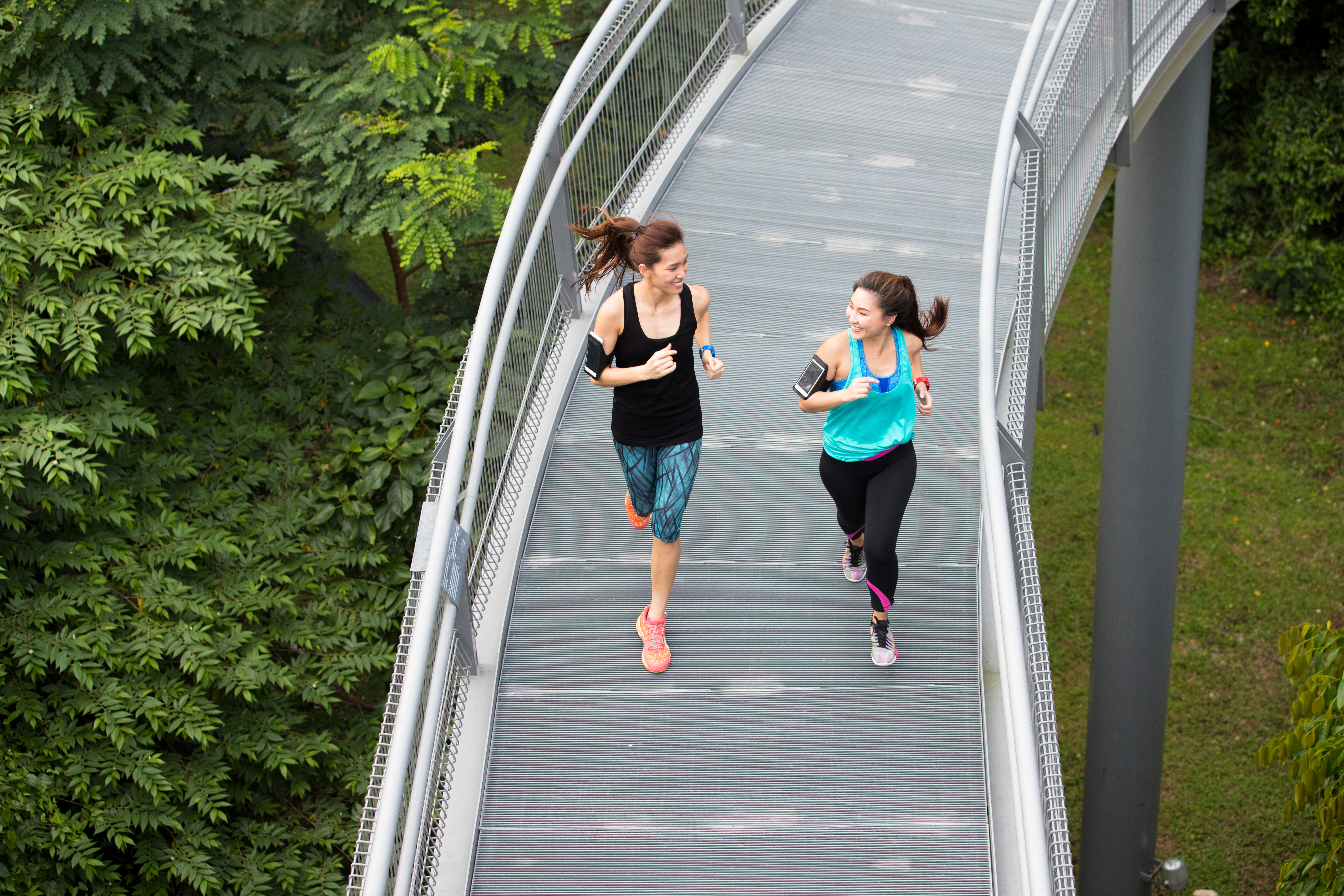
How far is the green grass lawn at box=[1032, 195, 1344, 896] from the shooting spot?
432 inches

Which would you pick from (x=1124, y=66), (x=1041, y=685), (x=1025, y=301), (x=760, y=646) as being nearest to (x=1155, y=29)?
(x=1124, y=66)

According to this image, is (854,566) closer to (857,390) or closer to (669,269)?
(857,390)

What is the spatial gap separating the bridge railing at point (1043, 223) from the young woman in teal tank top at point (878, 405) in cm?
29

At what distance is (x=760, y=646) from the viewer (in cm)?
485

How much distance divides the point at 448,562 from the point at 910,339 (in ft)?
6.17

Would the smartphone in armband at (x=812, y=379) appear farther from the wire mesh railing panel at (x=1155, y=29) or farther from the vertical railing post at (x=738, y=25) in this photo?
the vertical railing post at (x=738, y=25)

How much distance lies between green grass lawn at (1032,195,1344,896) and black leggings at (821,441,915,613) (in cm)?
791

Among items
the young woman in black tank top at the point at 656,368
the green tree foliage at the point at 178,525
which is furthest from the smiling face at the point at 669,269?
the green tree foliage at the point at 178,525

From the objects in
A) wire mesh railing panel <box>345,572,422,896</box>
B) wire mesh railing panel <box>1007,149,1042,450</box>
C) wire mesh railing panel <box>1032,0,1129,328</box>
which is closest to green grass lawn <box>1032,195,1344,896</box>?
wire mesh railing panel <box>1032,0,1129,328</box>

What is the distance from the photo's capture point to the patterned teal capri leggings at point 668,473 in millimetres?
4527

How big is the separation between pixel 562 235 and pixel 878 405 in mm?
2327

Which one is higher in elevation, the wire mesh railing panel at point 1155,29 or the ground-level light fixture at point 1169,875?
the wire mesh railing panel at point 1155,29

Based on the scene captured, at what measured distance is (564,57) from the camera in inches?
340

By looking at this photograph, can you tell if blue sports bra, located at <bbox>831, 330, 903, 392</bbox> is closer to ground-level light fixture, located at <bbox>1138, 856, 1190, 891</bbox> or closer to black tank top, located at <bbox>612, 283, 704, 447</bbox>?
black tank top, located at <bbox>612, 283, 704, 447</bbox>
